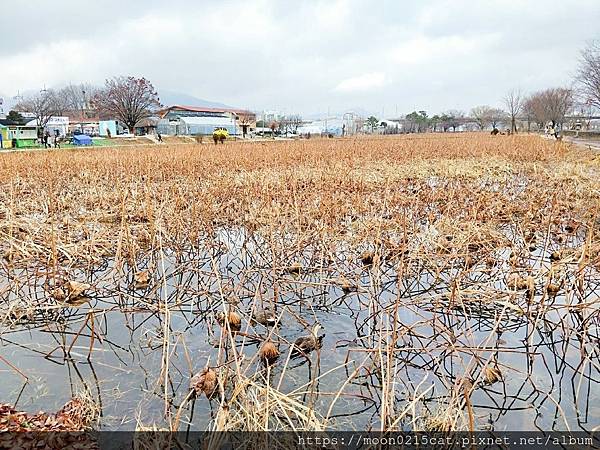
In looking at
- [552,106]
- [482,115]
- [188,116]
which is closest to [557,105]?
[552,106]

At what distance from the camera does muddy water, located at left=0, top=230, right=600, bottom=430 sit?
2.68 metres

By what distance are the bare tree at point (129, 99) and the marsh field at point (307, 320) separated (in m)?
55.4

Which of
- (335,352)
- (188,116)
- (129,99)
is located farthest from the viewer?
(188,116)

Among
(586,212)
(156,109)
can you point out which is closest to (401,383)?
(586,212)

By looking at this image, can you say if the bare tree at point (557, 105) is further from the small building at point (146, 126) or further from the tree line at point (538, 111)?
the small building at point (146, 126)

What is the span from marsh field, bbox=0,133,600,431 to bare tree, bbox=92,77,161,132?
55377mm

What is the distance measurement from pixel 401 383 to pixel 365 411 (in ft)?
1.10

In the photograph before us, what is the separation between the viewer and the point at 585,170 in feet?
40.7

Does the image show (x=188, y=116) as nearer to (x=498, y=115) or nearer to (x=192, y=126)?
(x=192, y=126)

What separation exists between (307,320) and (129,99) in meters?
60.9

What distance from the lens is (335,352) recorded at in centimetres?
337

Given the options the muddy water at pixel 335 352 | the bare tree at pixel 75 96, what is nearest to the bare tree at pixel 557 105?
the muddy water at pixel 335 352

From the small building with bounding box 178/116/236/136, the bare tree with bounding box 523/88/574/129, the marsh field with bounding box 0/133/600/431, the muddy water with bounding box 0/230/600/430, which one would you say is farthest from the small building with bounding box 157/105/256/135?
the muddy water with bounding box 0/230/600/430

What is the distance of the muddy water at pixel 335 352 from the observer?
2682 mm
